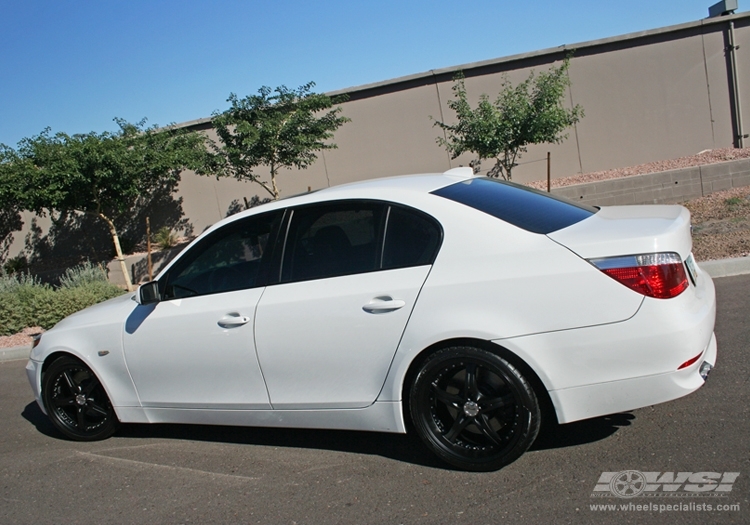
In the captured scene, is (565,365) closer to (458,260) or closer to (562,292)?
(562,292)

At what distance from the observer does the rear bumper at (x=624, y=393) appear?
3605mm

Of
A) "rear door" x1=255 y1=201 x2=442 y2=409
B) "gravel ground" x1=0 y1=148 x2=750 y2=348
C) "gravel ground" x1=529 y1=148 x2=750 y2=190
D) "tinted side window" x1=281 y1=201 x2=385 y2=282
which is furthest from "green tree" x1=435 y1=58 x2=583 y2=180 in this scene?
"rear door" x1=255 y1=201 x2=442 y2=409

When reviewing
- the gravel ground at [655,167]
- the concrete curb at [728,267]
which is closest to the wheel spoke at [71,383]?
the concrete curb at [728,267]

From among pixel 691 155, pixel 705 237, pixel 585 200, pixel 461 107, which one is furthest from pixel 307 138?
pixel 691 155

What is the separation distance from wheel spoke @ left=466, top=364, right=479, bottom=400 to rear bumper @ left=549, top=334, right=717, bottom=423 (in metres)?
0.40

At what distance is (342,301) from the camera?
4.13m

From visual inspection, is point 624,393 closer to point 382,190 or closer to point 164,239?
point 382,190

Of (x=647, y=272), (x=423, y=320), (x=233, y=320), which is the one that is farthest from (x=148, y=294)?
(x=647, y=272)

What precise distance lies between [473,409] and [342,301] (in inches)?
38.1

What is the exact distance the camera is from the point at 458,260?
12.9ft

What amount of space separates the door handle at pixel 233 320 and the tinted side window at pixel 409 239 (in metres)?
0.97

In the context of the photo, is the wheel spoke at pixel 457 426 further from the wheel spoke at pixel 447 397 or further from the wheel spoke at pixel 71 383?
the wheel spoke at pixel 71 383

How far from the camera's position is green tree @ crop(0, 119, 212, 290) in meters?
12.7

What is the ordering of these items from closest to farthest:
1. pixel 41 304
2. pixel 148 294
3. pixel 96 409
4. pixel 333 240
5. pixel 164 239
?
pixel 333 240, pixel 148 294, pixel 96 409, pixel 41 304, pixel 164 239
